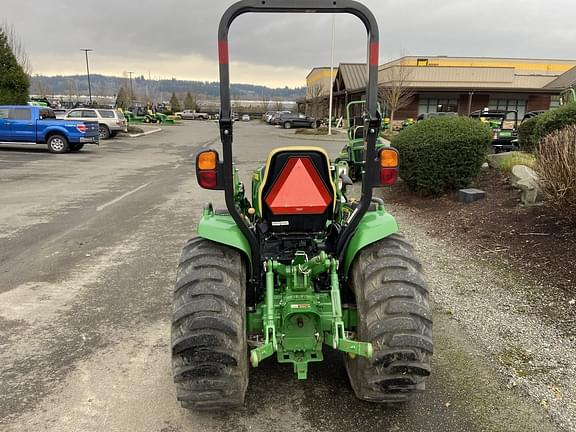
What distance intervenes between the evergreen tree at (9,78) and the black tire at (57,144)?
7878 mm

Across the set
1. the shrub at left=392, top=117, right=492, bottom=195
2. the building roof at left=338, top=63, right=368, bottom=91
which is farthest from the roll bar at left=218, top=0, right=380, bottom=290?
the building roof at left=338, top=63, right=368, bottom=91

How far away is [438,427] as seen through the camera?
297 centimetres

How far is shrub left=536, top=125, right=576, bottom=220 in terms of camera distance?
5.66 m

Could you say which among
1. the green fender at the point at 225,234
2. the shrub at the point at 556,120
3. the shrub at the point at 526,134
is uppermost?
the shrub at the point at 556,120

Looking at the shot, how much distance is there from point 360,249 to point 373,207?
21.4 inches

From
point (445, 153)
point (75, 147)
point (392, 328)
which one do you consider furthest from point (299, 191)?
point (75, 147)

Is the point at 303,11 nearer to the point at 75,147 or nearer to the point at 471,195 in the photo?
the point at 471,195

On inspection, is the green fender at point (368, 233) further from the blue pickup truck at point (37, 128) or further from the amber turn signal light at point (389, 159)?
the blue pickup truck at point (37, 128)

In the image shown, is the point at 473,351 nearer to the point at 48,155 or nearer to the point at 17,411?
the point at 17,411

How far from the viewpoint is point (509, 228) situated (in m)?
6.79

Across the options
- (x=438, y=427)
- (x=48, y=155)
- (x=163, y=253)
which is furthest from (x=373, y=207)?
(x=48, y=155)

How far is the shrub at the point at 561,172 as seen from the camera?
223 inches

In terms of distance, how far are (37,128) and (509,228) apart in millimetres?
18863

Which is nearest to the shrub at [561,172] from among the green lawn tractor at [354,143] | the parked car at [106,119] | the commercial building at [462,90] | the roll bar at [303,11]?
the green lawn tractor at [354,143]
